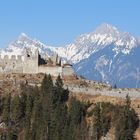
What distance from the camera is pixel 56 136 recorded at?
153875 mm

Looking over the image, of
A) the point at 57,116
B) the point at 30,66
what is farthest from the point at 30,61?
the point at 57,116

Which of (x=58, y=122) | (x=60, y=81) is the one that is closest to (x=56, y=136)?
(x=58, y=122)

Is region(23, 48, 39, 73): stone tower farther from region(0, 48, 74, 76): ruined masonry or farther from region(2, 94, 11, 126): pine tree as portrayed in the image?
region(2, 94, 11, 126): pine tree

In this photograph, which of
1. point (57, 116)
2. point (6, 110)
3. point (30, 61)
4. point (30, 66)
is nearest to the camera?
point (57, 116)

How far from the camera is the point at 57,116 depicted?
505 feet

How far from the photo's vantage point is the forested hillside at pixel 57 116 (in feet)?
495

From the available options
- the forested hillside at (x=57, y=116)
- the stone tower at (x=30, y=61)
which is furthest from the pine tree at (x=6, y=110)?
the stone tower at (x=30, y=61)

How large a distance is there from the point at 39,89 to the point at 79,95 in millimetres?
9506

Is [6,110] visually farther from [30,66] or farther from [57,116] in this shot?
[30,66]

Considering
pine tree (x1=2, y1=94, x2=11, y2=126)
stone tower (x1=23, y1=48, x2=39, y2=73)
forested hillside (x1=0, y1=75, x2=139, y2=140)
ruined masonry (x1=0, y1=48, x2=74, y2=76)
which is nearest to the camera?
forested hillside (x1=0, y1=75, x2=139, y2=140)

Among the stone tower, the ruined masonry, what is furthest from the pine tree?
the stone tower

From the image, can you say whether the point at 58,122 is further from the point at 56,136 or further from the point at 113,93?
the point at 113,93

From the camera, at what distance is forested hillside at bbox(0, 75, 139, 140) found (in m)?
151

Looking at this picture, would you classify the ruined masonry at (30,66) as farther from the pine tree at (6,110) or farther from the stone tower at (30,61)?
the pine tree at (6,110)
